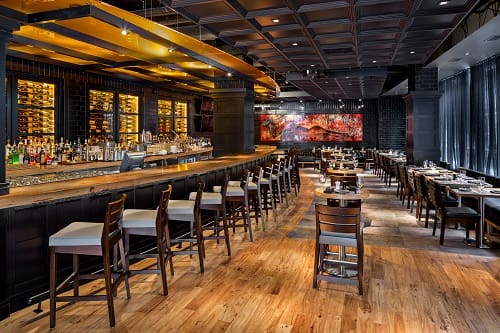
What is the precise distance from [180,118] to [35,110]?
5.99m

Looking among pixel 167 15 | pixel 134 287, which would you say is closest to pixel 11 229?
pixel 134 287

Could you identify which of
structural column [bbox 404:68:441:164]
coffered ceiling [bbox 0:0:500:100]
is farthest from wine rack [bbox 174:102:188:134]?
structural column [bbox 404:68:441:164]

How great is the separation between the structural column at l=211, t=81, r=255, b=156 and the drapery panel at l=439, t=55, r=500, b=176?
18.9ft

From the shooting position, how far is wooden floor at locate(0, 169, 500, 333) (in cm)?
314

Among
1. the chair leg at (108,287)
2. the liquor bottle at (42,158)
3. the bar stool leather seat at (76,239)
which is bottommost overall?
the chair leg at (108,287)

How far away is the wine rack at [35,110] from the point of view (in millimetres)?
7246

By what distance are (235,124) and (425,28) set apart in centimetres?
519

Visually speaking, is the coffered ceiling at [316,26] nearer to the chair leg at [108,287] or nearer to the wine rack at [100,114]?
the wine rack at [100,114]

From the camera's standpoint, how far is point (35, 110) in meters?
7.58

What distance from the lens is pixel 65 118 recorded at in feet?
26.6

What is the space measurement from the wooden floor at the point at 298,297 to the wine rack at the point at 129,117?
19.1 ft

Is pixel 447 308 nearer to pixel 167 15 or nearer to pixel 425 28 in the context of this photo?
pixel 425 28

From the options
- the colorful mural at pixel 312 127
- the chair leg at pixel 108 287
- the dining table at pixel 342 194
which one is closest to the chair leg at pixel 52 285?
the chair leg at pixel 108 287

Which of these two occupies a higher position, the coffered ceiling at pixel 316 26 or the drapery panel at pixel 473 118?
the coffered ceiling at pixel 316 26
